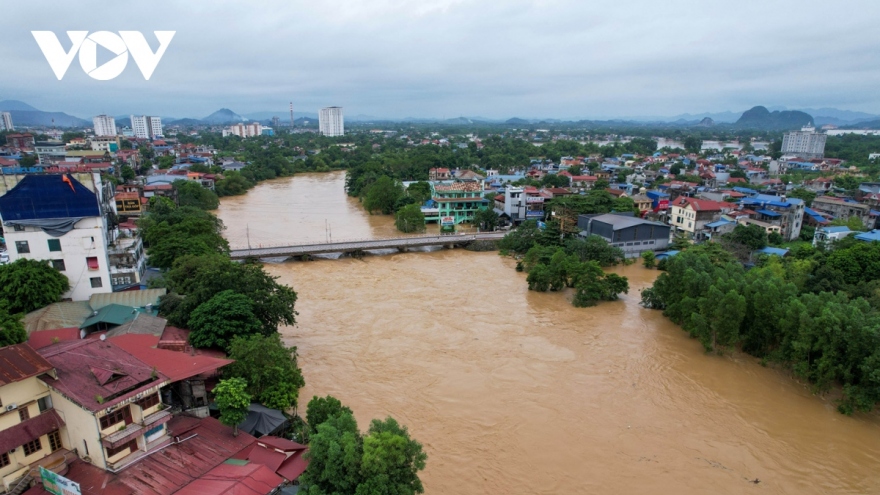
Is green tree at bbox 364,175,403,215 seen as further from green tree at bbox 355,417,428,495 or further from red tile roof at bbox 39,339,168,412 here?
green tree at bbox 355,417,428,495

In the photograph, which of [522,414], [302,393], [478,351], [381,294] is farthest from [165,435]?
[381,294]

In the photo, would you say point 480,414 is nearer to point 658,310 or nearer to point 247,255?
point 658,310

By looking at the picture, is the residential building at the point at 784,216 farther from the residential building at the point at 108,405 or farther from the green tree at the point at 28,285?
the green tree at the point at 28,285

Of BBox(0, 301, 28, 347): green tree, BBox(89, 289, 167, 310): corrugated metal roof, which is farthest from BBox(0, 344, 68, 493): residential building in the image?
BBox(89, 289, 167, 310): corrugated metal roof

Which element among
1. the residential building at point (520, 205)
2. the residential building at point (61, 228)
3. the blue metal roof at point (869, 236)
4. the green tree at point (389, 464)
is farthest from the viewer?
the residential building at point (520, 205)

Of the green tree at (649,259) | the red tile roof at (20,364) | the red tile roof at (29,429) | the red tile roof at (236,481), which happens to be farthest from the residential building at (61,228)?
the green tree at (649,259)

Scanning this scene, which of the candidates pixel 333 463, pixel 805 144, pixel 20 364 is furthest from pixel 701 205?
pixel 805 144
